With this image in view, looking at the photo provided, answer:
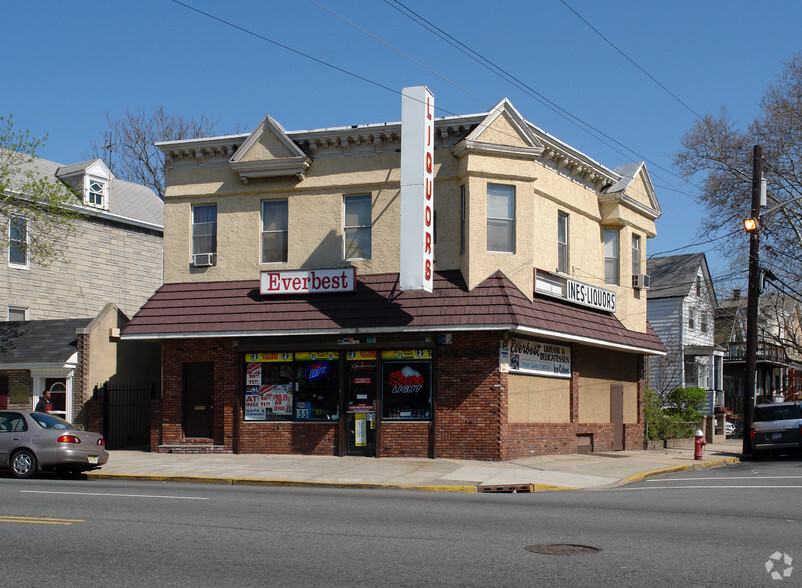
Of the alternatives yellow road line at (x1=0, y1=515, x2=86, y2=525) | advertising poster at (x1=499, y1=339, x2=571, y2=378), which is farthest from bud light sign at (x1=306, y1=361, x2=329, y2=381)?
yellow road line at (x1=0, y1=515, x2=86, y2=525)

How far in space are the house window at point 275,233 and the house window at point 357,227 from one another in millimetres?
1755

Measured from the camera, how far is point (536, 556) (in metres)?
8.24

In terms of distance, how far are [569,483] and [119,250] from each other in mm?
22904

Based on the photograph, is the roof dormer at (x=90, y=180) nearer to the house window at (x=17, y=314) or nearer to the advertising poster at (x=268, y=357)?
the house window at (x=17, y=314)

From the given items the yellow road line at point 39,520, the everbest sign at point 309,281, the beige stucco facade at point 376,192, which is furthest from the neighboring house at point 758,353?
the yellow road line at point 39,520

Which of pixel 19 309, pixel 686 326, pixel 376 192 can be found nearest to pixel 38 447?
pixel 376 192

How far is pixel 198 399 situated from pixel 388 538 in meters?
14.3

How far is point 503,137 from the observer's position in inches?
829

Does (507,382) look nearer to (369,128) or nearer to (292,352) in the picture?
(292,352)

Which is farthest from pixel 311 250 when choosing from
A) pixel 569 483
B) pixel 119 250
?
pixel 119 250

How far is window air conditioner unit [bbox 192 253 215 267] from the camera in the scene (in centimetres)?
2289

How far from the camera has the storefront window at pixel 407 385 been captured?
67.8ft

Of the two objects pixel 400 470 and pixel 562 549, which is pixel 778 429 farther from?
pixel 562 549

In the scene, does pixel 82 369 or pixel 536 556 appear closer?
pixel 536 556
